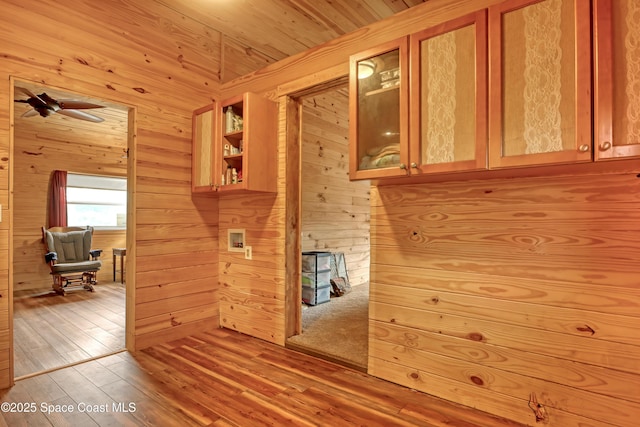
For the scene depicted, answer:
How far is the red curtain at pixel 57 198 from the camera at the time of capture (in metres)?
5.20

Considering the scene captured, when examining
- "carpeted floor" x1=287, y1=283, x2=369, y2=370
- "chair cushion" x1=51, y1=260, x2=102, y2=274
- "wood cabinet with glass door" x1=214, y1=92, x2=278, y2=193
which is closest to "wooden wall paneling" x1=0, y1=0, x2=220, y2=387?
"wood cabinet with glass door" x1=214, y1=92, x2=278, y2=193

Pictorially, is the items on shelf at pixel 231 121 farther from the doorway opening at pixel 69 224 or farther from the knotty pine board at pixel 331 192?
the knotty pine board at pixel 331 192

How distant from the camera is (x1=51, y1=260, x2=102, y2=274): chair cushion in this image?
4.65m

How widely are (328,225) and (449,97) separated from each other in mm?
3046

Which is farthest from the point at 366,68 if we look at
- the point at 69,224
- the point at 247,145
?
the point at 69,224

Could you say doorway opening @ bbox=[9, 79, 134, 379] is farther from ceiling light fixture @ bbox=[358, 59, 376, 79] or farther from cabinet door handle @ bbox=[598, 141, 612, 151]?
cabinet door handle @ bbox=[598, 141, 612, 151]

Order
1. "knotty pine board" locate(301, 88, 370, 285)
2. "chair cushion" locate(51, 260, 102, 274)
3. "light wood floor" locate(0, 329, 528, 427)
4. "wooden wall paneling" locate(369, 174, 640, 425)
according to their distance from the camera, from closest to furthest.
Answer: "wooden wall paneling" locate(369, 174, 640, 425) < "light wood floor" locate(0, 329, 528, 427) < "knotty pine board" locate(301, 88, 370, 285) < "chair cushion" locate(51, 260, 102, 274)

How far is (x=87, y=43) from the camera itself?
7.75ft

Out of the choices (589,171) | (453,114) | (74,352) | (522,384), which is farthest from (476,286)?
(74,352)

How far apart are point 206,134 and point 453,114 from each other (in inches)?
82.3

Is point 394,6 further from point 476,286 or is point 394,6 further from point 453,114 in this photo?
point 476,286

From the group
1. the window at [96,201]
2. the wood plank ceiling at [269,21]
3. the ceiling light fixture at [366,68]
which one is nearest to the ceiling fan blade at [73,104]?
the wood plank ceiling at [269,21]

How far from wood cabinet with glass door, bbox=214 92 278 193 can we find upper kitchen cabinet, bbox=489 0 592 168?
5.43 ft

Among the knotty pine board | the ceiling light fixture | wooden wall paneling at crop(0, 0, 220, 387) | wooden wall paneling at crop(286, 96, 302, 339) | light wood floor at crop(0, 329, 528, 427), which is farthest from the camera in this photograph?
the knotty pine board
